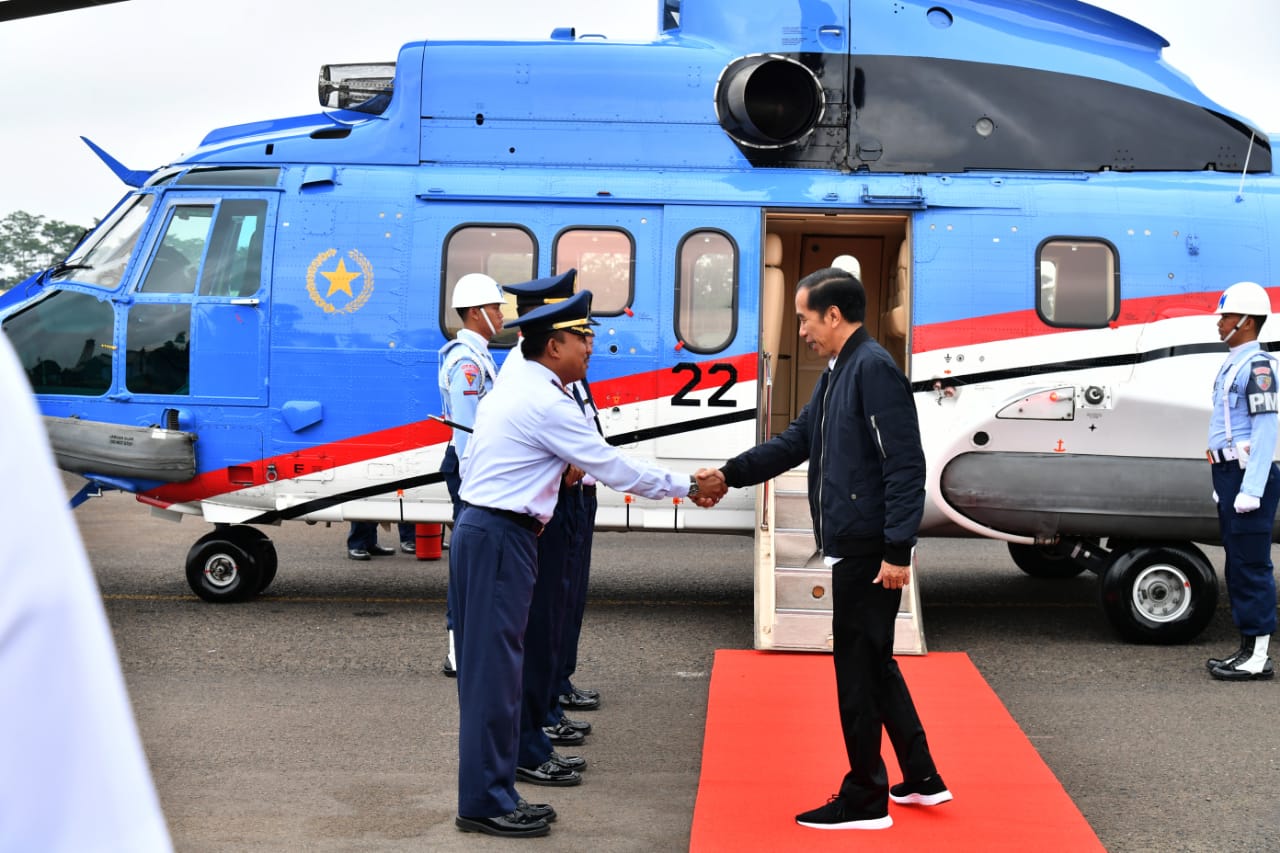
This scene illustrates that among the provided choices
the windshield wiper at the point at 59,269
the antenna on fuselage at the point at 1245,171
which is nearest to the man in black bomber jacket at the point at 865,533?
the antenna on fuselage at the point at 1245,171

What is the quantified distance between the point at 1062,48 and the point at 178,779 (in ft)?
23.7

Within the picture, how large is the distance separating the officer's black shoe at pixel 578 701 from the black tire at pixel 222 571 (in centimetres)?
358

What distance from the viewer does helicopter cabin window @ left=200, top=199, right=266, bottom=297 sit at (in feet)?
30.3

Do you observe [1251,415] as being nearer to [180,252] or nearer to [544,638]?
[544,638]

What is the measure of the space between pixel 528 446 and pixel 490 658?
0.81m

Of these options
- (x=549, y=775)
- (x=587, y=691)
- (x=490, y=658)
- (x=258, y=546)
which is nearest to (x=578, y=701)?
(x=587, y=691)

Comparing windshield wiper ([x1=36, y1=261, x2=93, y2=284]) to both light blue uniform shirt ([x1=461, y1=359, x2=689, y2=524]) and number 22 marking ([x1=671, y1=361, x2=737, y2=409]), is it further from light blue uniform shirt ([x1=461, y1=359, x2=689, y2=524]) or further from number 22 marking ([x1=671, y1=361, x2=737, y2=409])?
light blue uniform shirt ([x1=461, y1=359, x2=689, y2=524])

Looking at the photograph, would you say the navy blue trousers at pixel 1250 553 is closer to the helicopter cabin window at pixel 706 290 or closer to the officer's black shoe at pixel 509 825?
the helicopter cabin window at pixel 706 290

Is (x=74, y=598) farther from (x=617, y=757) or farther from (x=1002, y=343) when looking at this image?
(x=1002, y=343)

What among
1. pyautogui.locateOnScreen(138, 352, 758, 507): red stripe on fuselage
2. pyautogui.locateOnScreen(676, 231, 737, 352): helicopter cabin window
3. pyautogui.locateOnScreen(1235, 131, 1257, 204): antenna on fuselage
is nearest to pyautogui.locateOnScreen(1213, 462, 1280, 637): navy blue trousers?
pyautogui.locateOnScreen(1235, 131, 1257, 204): antenna on fuselage

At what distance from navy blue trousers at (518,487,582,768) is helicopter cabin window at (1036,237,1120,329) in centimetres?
430

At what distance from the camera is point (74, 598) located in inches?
30.6

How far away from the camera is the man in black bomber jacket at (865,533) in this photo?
15.8 feet

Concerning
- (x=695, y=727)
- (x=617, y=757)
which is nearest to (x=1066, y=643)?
(x=695, y=727)
